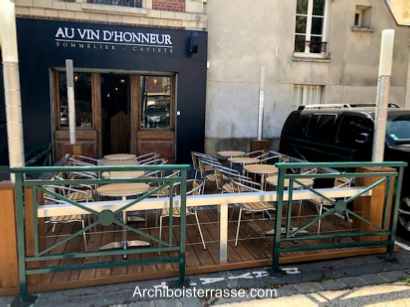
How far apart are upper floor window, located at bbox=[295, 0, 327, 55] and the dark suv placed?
11.1 ft

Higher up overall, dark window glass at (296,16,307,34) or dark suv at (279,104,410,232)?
dark window glass at (296,16,307,34)

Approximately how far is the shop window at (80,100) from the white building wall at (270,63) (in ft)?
9.27

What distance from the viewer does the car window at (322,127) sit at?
534cm

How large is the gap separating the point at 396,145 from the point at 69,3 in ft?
22.2

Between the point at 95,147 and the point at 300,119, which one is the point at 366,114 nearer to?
the point at 300,119

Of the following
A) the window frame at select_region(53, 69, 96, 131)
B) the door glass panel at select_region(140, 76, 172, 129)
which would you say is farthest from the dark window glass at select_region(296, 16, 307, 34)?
the window frame at select_region(53, 69, 96, 131)

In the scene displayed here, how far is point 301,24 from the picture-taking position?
29.5 feet

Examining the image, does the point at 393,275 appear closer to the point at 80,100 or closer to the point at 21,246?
the point at 21,246

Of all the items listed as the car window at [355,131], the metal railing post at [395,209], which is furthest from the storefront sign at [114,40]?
the metal railing post at [395,209]

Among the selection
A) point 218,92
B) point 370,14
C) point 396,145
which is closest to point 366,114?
point 396,145

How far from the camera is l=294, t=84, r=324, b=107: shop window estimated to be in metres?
8.98

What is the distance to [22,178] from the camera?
9.16ft

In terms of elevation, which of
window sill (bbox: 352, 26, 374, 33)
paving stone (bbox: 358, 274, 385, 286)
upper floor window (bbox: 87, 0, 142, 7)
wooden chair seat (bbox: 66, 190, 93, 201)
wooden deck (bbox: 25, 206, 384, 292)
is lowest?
paving stone (bbox: 358, 274, 385, 286)

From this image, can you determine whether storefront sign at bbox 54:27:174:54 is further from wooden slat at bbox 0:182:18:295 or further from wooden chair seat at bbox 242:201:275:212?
wooden slat at bbox 0:182:18:295
